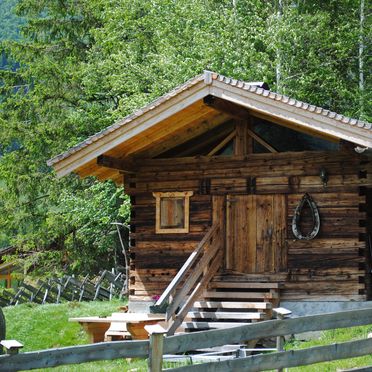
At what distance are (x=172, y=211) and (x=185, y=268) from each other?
2243 millimetres

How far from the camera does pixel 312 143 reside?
1848 cm

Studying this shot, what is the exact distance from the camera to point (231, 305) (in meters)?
17.8

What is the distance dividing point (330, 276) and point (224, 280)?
6.76 feet

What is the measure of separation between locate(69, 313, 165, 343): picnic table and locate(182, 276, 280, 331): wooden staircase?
69 cm

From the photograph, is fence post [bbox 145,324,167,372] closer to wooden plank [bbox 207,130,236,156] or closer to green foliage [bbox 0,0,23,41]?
wooden plank [bbox 207,130,236,156]

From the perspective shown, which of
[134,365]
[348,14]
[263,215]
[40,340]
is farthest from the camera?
[348,14]

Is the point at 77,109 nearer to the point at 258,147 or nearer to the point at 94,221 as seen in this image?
the point at 94,221

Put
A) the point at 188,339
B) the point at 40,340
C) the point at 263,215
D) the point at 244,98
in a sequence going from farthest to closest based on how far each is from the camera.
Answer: the point at 40,340 → the point at 263,215 → the point at 244,98 → the point at 188,339

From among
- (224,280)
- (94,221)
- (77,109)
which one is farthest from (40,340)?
(77,109)

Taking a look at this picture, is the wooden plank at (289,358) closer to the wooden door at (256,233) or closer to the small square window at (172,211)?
the wooden door at (256,233)

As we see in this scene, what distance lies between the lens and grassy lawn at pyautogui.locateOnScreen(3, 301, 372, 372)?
15.8 metres

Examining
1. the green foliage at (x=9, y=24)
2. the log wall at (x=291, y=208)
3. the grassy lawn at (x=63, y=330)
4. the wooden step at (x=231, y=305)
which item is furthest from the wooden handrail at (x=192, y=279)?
the green foliage at (x=9, y=24)

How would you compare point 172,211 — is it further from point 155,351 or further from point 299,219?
point 155,351

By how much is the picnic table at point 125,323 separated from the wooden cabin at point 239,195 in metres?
0.59
